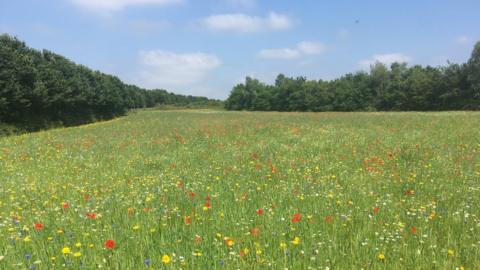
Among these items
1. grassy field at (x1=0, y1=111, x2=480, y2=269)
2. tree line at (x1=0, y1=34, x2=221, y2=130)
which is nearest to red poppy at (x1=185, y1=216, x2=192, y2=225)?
grassy field at (x1=0, y1=111, x2=480, y2=269)

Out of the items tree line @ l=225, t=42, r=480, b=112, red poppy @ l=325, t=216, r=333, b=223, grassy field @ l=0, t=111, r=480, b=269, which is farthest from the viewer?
tree line @ l=225, t=42, r=480, b=112

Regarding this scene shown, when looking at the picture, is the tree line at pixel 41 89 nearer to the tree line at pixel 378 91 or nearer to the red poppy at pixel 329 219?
the red poppy at pixel 329 219

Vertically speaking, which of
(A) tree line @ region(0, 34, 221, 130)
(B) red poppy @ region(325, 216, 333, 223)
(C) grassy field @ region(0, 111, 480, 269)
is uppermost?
(A) tree line @ region(0, 34, 221, 130)

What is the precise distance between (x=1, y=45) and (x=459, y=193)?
39.3 meters

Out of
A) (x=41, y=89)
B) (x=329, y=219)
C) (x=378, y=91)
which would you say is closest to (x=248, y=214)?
(x=329, y=219)

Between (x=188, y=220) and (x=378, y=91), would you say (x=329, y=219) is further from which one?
(x=378, y=91)

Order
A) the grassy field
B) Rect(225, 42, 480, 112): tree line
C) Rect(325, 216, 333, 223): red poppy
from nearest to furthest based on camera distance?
→ the grassy field → Rect(325, 216, 333, 223): red poppy → Rect(225, 42, 480, 112): tree line

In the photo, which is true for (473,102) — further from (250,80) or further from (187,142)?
(250,80)

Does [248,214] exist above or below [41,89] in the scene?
below

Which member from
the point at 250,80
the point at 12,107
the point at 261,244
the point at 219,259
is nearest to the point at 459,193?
the point at 261,244

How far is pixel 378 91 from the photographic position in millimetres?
98500

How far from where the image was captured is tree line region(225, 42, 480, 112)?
76.6 meters

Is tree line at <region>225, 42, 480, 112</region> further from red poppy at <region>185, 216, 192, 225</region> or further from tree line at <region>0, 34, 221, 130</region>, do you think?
red poppy at <region>185, 216, 192, 225</region>

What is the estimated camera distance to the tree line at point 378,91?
76562mm
